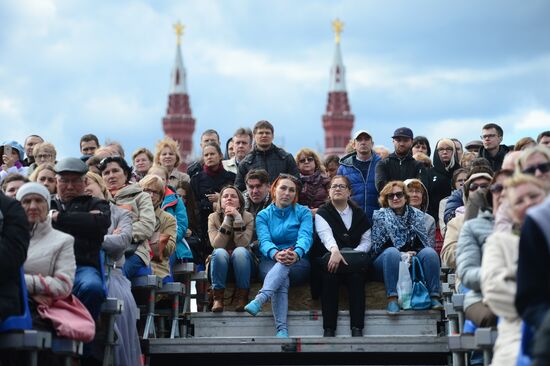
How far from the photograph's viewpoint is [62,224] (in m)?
9.67

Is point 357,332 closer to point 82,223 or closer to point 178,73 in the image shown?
point 82,223

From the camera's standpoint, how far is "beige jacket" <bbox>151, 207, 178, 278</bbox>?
11.9 m

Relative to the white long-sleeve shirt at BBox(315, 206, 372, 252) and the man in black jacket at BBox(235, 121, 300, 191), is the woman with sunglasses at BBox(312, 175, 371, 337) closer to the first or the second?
the white long-sleeve shirt at BBox(315, 206, 372, 252)

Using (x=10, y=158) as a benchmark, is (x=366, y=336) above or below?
below

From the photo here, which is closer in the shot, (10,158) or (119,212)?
(119,212)

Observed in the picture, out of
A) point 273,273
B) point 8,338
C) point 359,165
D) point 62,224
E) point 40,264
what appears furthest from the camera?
point 359,165

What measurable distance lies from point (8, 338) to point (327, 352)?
3498mm

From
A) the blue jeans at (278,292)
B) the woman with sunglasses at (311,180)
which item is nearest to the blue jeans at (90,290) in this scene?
the blue jeans at (278,292)

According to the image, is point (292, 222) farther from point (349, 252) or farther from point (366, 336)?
point (366, 336)

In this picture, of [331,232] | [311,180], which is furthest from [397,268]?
[311,180]

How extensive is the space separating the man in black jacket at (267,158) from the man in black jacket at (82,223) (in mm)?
3699

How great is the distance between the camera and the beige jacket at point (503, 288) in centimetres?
741

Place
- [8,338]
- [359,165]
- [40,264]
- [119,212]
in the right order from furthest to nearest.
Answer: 1. [359,165]
2. [119,212]
3. [40,264]
4. [8,338]

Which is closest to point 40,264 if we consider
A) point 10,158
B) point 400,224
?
point 400,224
